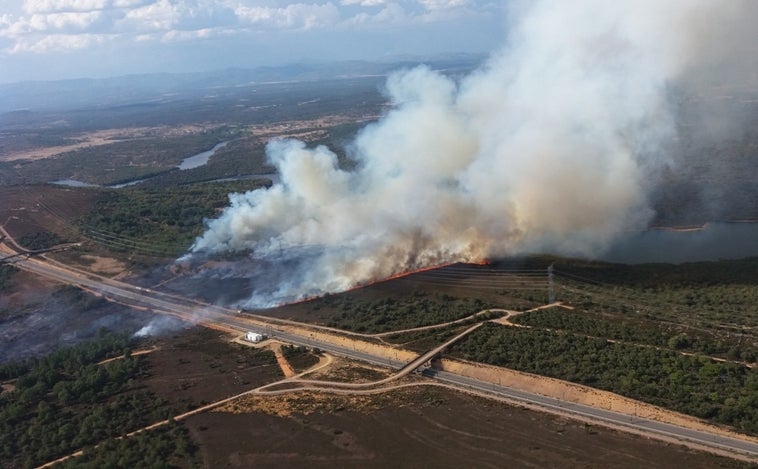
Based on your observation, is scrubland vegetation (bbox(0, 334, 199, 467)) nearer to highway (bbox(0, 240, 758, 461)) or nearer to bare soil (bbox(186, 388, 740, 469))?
bare soil (bbox(186, 388, 740, 469))

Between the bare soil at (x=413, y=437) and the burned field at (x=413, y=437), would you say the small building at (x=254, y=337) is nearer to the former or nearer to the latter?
the burned field at (x=413, y=437)

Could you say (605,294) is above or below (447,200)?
below

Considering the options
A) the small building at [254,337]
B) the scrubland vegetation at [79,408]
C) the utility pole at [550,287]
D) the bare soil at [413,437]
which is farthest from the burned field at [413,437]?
the utility pole at [550,287]

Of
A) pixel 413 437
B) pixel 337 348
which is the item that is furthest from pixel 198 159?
pixel 413 437

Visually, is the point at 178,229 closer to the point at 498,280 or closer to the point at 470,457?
the point at 498,280

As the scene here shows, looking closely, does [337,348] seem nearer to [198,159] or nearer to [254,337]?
[254,337]

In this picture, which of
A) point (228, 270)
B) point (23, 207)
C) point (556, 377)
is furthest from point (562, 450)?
point (23, 207)
